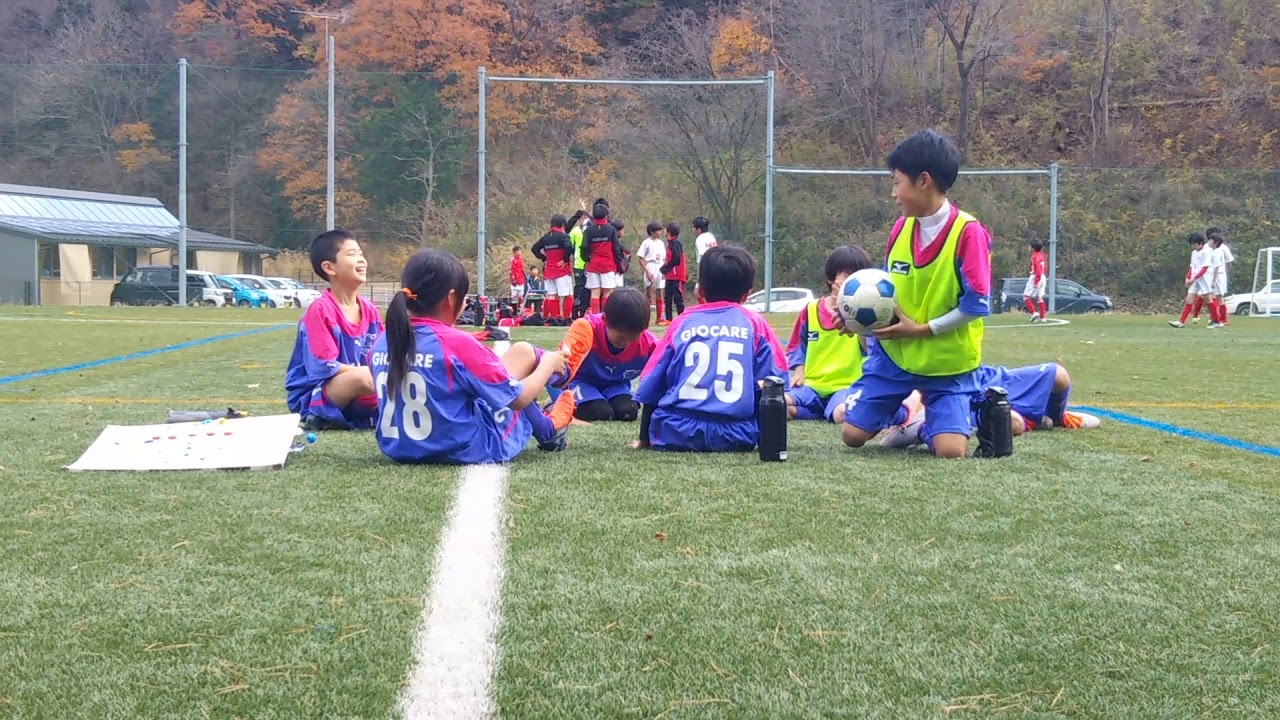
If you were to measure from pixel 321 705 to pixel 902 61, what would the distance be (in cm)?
3672

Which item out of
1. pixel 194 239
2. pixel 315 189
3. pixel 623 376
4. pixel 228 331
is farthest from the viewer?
pixel 194 239

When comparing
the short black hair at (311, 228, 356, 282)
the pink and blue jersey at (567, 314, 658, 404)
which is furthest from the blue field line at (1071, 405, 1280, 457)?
the short black hair at (311, 228, 356, 282)

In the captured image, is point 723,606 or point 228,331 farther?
point 228,331

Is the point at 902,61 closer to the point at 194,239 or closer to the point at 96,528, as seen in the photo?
the point at 194,239

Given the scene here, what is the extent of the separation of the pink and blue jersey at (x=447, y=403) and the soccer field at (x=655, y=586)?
160 mm

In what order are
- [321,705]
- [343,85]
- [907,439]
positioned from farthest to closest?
[343,85] → [907,439] → [321,705]

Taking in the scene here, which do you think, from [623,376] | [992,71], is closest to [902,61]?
[992,71]

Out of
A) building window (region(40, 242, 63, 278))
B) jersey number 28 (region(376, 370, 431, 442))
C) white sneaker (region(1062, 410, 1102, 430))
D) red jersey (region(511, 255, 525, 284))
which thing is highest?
building window (region(40, 242, 63, 278))

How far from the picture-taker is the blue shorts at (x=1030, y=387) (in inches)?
217

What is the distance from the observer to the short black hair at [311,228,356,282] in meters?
5.77

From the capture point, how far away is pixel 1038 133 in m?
36.4

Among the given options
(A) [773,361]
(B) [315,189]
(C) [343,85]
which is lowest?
(A) [773,361]

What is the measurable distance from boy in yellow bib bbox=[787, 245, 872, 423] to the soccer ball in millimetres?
1263

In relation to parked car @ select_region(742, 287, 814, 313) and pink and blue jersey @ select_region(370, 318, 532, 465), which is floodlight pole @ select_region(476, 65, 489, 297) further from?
pink and blue jersey @ select_region(370, 318, 532, 465)
